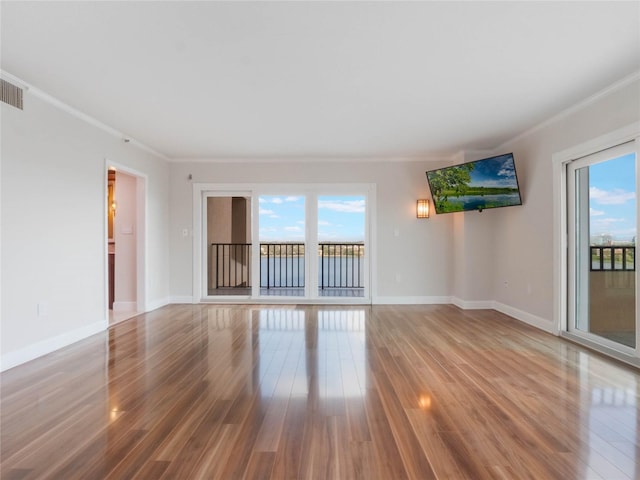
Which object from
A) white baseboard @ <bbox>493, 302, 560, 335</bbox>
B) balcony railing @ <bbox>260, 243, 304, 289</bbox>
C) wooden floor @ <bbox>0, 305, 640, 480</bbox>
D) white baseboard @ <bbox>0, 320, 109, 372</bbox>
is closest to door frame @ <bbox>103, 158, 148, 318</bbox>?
white baseboard @ <bbox>0, 320, 109, 372</bbox>

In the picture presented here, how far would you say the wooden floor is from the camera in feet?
5.53

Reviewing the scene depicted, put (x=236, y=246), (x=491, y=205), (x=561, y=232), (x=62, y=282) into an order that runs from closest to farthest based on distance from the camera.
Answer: (x=62, y=282) < (x=561, y=232) < (x=491, y=205) < (x=236, y=246)

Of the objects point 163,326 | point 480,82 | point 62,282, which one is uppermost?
point 480,82

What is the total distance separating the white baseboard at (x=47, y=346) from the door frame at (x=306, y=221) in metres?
2.02

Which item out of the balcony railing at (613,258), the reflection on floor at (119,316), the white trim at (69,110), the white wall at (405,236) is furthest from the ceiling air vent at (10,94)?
the balcony railing at (613,258)

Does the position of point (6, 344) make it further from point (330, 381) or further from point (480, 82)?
point (480, 82)

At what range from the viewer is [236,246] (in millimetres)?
8055

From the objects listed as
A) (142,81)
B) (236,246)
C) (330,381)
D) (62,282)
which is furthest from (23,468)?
(236,246)

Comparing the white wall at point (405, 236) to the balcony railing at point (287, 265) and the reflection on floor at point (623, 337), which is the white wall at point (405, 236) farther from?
the reflection on floor at point (623, 337)

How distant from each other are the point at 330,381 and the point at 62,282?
2999 mm

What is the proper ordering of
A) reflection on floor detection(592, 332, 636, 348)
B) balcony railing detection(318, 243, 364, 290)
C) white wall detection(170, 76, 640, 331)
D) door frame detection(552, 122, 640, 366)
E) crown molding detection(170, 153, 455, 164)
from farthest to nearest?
balcony railing detection(318, 243, 364, 290), crown molding detection(170, 153, 455, 164), white wall detection(170, 76, 640, 331), door frame detection(552, 122, 640, 366), reflection on floor detection(592, 332, 636, 348)

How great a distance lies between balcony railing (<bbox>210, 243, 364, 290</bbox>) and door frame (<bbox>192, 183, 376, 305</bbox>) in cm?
127

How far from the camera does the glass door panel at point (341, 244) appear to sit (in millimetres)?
6141

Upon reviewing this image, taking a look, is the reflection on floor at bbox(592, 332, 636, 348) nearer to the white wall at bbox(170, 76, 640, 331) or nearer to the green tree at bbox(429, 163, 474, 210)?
the white wall at bbox(170, 76, 640, 331)
